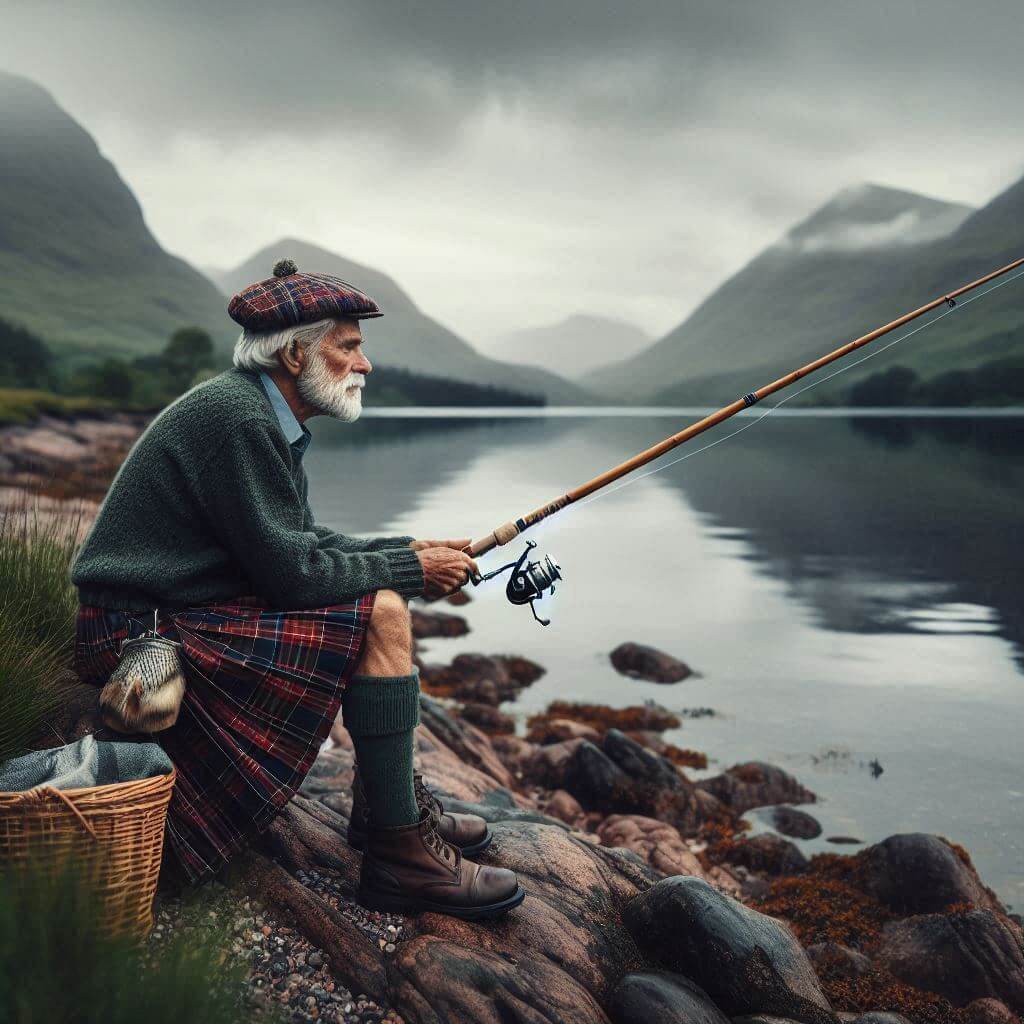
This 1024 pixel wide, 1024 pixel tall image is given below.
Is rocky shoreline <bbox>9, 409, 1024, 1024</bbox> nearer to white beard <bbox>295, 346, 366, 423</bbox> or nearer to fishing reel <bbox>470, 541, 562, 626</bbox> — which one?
fishing reel <bbox>470, 541, 562, 626</bbox>

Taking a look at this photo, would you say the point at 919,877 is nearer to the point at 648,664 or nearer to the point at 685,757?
the point at 685,757

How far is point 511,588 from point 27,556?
10.2 feet

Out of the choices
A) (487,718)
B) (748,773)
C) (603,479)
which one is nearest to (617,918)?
(603,479)

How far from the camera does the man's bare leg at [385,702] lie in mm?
4371

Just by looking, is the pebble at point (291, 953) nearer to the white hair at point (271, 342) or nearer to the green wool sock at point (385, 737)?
the green wool sock at point (385, 737)

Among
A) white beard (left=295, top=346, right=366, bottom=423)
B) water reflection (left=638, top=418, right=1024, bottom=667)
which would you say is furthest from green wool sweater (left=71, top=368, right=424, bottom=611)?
water reflection (left=638, top=418, right=1024, bottom=667)

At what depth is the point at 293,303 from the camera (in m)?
4.48

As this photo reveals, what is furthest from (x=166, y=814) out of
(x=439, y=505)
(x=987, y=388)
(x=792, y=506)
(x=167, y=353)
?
(x=987, y=388)

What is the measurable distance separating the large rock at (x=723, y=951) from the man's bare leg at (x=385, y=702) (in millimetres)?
1530

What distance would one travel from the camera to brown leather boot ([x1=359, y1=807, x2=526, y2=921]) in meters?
4.57

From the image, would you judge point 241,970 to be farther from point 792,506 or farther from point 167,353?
point 167,353

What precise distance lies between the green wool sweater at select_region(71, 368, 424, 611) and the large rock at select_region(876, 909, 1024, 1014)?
5.15 meters

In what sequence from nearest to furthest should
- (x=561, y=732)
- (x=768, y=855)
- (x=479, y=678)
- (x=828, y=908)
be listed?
1. (x=828, y=908)
2. (x=768, y=855)
3. (x=561, y=732)
4. (x=479, y=678)

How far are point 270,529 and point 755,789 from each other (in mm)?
7922
